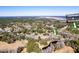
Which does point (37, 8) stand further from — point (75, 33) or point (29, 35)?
point (75, 33)

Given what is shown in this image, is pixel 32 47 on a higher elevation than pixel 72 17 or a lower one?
lower

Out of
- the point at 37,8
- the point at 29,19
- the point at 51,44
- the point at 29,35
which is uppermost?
the point at 37,8

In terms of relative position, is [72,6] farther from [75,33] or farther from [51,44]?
[51,44]

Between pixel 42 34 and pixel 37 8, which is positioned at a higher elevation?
pixel 37 8

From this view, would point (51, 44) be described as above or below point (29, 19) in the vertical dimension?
below

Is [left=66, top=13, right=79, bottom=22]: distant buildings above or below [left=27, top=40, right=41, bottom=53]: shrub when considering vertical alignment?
above

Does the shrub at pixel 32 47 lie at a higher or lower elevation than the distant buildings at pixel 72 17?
lower
